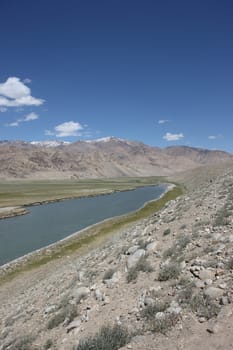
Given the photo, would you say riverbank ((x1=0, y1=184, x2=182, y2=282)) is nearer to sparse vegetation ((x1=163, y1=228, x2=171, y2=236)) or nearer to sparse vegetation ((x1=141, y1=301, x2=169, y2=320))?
sparse vegetation ((x1=163, y1=228, x2=171, y2=236))

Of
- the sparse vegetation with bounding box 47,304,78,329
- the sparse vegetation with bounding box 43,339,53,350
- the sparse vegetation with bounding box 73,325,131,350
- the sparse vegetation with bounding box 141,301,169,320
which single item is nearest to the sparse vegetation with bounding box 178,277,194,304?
the sparse vegetation with bounding box 141,301,169,320

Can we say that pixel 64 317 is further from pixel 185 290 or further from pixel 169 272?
pixel 185 290

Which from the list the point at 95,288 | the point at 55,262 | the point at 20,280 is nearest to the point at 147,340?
the point at 95,288

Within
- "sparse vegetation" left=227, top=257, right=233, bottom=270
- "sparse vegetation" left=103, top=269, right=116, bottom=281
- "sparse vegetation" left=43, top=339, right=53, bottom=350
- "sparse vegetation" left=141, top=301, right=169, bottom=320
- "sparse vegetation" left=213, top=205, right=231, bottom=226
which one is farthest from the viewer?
"sparse vegetation" left=213, top=205, right=231, bottom=226

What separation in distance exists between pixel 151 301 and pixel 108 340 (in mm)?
1855

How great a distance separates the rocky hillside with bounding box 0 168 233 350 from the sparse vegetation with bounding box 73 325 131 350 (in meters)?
0.03

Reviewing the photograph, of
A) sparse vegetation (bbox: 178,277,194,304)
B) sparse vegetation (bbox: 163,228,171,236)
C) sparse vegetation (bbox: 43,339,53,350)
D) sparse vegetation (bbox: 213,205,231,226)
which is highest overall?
sparse vegetation (bbox: 213,205,231,226)

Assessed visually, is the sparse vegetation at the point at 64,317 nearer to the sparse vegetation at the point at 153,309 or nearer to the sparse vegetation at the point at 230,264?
the sparse vegetation at the point at 153,309

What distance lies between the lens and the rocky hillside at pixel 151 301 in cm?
841

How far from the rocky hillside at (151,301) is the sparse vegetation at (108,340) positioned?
1.0 inches

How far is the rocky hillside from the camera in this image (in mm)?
8406

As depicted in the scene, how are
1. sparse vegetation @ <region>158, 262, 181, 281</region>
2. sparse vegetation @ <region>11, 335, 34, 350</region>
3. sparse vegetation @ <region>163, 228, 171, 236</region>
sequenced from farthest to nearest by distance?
sparse vegetation @ <region>163, 228, 171, 236</region>
sparse vegetation @ <region>158, 262, 181, 281</region>
sparse vegetation @ <region>11, 335, 34, 350</region>

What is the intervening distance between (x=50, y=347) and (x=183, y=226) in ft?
28.1

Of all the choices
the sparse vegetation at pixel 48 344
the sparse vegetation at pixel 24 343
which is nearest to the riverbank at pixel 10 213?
the sparse vegetation at pixel 24 343
